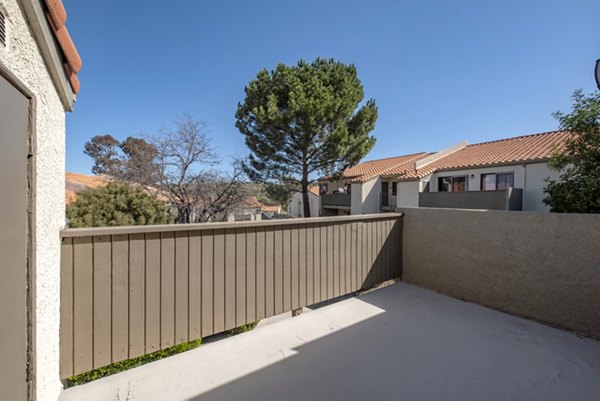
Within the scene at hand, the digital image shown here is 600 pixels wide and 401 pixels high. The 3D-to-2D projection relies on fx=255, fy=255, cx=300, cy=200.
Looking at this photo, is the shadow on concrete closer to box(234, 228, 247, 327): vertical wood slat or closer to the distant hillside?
box(234, 228, 247, 327): vertical wood slat

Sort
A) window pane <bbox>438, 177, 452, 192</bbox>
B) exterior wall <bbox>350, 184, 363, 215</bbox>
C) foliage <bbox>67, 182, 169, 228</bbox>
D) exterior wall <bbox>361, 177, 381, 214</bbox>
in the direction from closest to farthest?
foliage <bbox>67, 182, 169, 228</bbox> < window pane <bbox>438, 177, 452, 192</bbox> < exterior wall <bbox>361, 177, 381, 214</bbox> < exterior wall <bbox>350, 184, 363, 215</bbox>

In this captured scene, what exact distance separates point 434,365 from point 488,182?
1402 centimetres

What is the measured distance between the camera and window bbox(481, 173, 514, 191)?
496 inches

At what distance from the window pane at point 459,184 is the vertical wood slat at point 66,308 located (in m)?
16.7

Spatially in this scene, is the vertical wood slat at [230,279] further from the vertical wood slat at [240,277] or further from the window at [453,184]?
the window at [453,184]

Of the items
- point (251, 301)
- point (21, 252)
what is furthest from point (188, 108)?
point (21, 252)

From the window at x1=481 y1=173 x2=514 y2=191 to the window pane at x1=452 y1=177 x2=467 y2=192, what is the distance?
1.00 meters

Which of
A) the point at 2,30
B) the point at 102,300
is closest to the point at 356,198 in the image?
the point at 102,300

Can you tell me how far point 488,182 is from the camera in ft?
44.1

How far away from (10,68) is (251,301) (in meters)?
2.91

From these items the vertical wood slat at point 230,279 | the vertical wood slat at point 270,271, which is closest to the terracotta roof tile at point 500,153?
the vertical wood slat at point 270,271

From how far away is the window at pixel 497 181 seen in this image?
1260 cm

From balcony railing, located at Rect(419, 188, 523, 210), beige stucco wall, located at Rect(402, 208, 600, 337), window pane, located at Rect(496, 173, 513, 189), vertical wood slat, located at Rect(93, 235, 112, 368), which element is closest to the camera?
vertical wood slat, located at Rect(93, 235, 112, 368)

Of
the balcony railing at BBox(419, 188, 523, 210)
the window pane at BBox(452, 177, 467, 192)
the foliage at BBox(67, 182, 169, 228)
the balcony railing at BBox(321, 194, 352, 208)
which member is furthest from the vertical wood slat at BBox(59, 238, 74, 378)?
the balcony railing at BBox(321, 194, 352, 208)
